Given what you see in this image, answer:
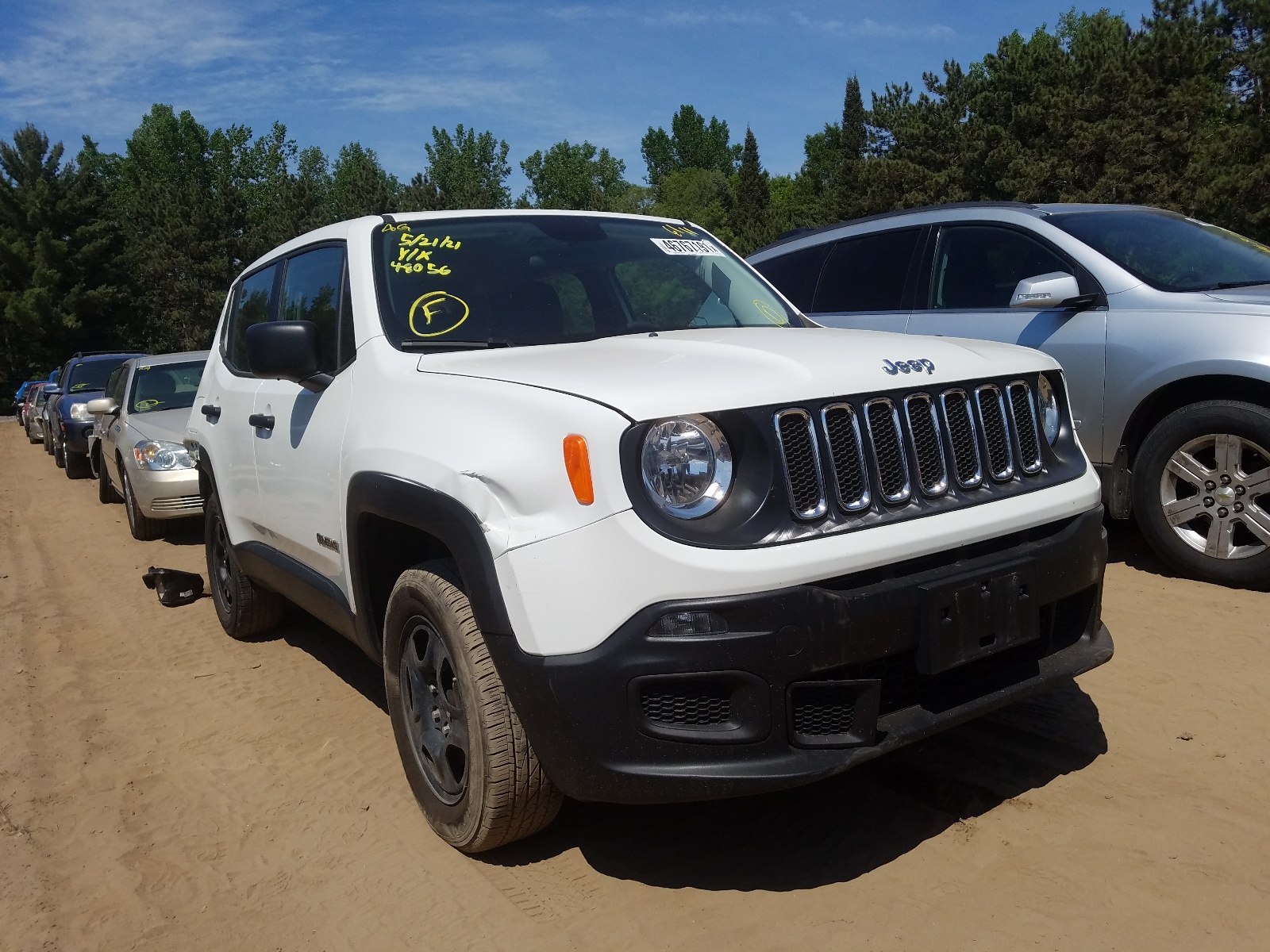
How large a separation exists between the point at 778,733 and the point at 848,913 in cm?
56

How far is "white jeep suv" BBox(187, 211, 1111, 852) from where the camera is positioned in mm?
2574

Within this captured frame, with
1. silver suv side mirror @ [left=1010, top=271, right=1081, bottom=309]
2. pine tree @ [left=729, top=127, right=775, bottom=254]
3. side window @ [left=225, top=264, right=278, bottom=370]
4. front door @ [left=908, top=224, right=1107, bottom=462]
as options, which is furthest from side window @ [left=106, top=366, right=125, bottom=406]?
pine tree @ [left=729, top=127, right=775, bottom=254]

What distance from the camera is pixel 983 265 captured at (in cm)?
623

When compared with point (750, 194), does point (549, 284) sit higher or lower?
lower

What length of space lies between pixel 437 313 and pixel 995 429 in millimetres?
1853

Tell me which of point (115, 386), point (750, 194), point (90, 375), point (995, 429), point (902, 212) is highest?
point (750, 194)

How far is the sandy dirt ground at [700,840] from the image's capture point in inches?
110

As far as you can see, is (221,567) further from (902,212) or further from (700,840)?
(902,212)

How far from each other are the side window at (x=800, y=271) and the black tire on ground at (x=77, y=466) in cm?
1279

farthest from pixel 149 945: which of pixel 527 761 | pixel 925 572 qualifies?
pixel 925 572

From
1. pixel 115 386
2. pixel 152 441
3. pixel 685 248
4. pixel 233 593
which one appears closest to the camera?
pixel 685 248

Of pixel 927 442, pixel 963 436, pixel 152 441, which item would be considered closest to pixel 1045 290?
pixel 963 436

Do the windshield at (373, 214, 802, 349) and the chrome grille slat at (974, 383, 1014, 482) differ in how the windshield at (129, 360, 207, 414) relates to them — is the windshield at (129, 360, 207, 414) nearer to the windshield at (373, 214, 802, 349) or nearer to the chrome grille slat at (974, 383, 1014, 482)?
the windshield at (373, 214, 802, 349)

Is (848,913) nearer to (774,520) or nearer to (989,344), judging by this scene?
(774,520)
